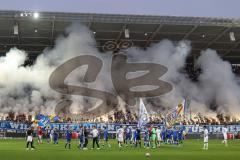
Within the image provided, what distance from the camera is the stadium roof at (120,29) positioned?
54906 mm

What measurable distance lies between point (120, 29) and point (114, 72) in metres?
7.63

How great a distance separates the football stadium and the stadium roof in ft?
0.45

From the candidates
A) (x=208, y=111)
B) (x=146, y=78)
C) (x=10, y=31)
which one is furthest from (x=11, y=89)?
(x=208, y=111)

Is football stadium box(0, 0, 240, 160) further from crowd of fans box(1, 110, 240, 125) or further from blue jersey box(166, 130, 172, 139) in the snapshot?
blue jersey box(166, 130, 172, 139)

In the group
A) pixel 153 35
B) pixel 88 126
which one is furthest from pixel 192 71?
Result: pixel 88 126

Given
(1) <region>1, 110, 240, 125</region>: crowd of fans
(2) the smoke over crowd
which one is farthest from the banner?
(2) the smoke over crowd

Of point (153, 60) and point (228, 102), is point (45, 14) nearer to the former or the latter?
point (153, 60)

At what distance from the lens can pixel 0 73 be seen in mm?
56562

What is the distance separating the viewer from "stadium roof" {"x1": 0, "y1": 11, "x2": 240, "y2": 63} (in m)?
54.9

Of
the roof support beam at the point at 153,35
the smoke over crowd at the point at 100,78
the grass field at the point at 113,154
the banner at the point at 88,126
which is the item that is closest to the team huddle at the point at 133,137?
the grass field at the point at 113,154

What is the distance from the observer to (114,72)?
6481cm

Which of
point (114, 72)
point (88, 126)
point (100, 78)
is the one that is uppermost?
point (114, 72)

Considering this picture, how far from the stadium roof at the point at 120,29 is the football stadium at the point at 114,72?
0.45ft

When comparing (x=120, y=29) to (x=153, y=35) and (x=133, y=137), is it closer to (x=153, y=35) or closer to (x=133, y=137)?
(x=153, y=35)
